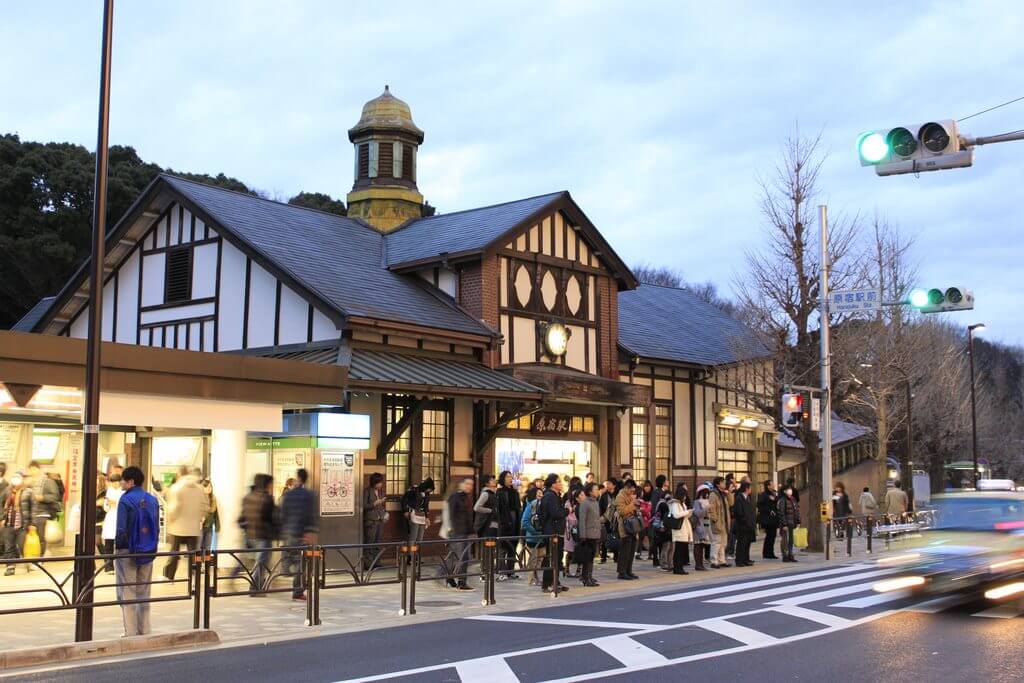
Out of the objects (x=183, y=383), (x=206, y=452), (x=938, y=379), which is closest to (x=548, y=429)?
(x=206, y=452)

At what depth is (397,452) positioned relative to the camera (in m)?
21.0

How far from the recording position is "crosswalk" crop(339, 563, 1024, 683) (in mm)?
9844

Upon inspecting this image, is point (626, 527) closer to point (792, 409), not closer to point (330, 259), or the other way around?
point (792, 409)

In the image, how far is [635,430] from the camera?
28.2 meters

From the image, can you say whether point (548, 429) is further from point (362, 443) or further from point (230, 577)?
point (230, 577)

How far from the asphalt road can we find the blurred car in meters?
0.40

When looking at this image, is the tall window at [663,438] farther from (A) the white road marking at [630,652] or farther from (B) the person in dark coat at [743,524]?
(A) the white road marking at [630,652]

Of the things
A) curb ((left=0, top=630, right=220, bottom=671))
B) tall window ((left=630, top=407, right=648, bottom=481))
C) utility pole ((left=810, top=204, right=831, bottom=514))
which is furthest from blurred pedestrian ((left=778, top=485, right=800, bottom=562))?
curb ((left=0, top=630, right=220, bottom=671))

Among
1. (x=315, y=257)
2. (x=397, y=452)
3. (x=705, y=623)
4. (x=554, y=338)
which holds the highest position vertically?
(x=315, y=257)

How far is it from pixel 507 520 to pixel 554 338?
21.7ft

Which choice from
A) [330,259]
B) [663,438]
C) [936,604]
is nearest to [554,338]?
[330,259]

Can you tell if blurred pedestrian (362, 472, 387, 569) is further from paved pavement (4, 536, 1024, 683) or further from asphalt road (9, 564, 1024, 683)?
asphalt road (9, 564, 1024, 683)

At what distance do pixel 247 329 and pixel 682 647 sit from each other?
14.1m

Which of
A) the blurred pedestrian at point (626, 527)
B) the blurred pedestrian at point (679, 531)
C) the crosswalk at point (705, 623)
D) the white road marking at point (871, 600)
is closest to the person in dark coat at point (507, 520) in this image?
the blurred pedestrian at point (626, 527)
